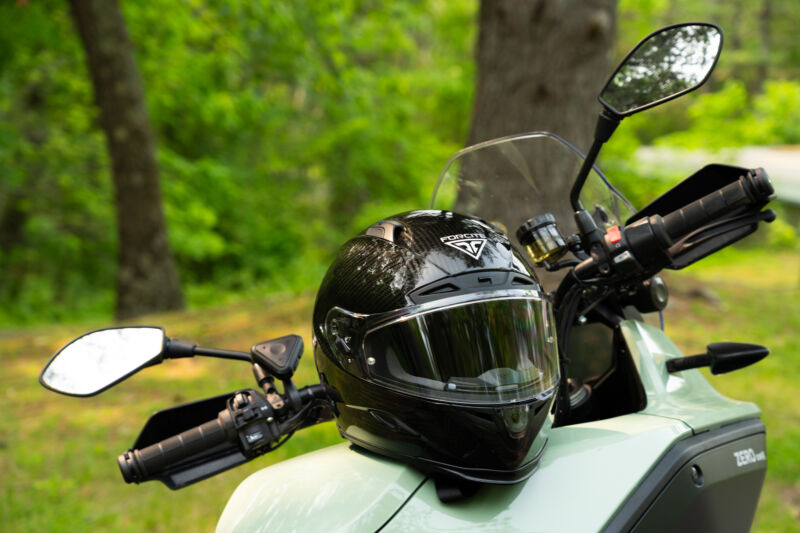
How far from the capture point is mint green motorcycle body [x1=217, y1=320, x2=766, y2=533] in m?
1.19

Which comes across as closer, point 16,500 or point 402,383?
point 402,383

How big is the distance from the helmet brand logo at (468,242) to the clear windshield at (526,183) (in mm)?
495

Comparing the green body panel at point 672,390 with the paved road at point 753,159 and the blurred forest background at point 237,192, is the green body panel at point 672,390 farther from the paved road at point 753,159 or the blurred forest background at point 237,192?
the paved road at point 753,159

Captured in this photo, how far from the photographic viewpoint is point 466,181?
2.02 metres

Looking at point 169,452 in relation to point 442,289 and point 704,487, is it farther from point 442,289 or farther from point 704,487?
point 704,487

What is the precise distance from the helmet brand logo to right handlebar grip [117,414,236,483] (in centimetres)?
57

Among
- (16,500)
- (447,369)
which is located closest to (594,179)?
(447,369)

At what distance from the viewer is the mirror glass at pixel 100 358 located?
1.29 meters

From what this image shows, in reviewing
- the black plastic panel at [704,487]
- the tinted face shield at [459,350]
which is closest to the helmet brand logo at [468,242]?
the tinted face shield at [459,350]

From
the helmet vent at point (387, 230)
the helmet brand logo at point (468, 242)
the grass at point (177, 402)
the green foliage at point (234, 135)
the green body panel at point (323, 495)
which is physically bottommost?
the grass at point (177, 402)

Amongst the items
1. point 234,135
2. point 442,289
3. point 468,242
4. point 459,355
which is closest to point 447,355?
point 459,355

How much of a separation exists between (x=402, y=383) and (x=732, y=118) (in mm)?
11306

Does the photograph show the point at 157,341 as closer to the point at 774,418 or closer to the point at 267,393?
the point at 267,393

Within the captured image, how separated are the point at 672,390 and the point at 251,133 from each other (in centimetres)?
1515
